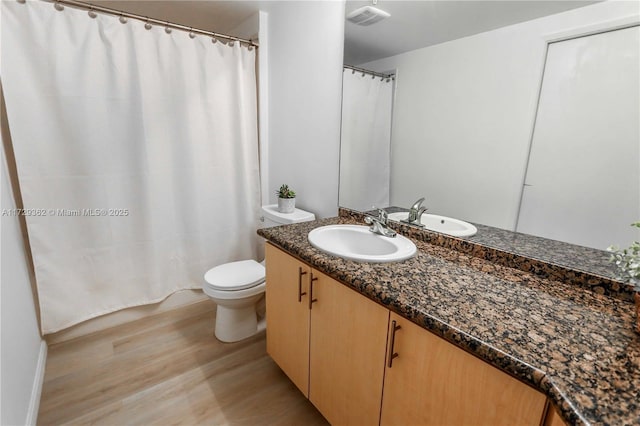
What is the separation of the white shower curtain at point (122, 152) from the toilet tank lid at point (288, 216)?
1.46ft

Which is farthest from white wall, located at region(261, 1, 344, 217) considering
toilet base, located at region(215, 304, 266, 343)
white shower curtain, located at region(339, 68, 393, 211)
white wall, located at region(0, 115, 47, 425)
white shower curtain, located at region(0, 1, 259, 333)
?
white wall, located at region(0, 115, 47, 425)

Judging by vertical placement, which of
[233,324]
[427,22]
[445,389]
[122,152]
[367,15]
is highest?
[367,15]

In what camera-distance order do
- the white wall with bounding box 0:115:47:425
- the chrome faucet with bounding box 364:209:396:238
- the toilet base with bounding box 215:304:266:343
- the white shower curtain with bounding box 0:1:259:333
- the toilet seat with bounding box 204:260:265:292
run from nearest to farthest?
the white wall with bounding box 0:115:47:425 < the chrome faucet with bounding box 364:209:396:238 < the white shower curtain with bounding box 0:1:259:333 < the toilet seat with bounding box 204:260:265:292 < the toilet base with bounding box 215:304:266:343

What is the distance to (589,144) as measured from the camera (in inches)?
35.9

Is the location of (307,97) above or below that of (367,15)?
below

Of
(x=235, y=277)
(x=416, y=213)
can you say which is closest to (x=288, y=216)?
(x=235, y=277)

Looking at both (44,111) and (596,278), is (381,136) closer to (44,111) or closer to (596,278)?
(596,278)

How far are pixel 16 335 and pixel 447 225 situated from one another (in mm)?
1996

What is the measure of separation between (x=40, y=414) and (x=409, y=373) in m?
1.76

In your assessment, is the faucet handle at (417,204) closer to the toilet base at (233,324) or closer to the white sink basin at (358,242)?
the white sink basin at (358,242)

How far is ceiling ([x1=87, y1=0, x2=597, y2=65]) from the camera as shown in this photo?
1.06 meters

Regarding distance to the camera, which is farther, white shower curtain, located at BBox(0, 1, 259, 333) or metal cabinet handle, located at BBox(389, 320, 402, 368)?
white shower curtain, located at BBox(0, 1, 259, 333)

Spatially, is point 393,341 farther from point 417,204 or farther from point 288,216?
point 288,216

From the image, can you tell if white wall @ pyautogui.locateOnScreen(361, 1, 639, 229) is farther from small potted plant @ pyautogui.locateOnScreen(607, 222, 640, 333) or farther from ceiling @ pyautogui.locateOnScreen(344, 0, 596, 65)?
small potted plant @ pyautogui.locateOnScreen(607, 222, 640, 333)
